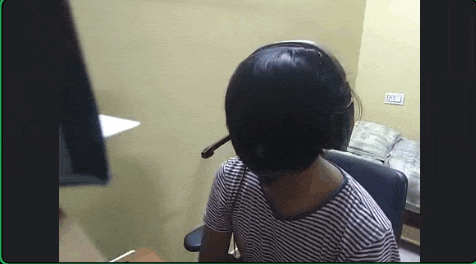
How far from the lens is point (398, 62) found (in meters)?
1.24

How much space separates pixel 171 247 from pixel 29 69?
642 mm

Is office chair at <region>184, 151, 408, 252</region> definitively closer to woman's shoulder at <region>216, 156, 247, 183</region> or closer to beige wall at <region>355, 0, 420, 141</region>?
woman's shoulder at <region>216, 156, 247, 183</region>

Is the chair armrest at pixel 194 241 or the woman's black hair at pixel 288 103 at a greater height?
the woman's black hair at pixel 288 103

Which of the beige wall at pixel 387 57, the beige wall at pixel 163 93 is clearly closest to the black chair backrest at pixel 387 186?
the beige wall at pixel 163 93

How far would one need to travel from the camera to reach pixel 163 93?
2.17 feet

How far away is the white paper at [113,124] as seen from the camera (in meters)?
0.49

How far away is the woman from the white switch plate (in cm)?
119

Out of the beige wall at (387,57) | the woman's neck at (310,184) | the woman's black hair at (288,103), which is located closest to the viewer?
the woman's black hair at (288,103)

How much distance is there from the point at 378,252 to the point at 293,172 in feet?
0.55

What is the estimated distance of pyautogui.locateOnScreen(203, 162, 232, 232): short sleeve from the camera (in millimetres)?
521

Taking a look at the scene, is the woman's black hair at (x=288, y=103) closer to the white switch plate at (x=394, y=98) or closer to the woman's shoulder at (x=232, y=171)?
the woman's shoulder at (x=232, y=171)

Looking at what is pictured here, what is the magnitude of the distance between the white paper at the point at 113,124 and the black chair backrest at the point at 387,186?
49cm

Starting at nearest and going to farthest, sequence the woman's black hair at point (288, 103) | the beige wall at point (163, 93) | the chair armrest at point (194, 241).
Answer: the woman's black hair at point (288, 103)
the beige wall at point (163, 93)
the chair armrest at point (194, 241)

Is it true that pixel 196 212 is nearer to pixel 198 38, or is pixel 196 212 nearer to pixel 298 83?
pixel 198 38
